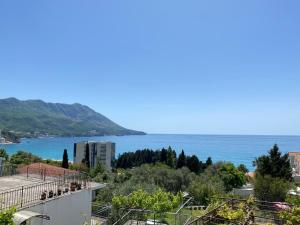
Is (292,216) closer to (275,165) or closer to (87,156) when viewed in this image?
(275,165)

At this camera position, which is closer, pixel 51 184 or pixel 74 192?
pixel 74 192

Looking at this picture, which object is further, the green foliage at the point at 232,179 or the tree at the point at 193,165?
the tree at the point at 193,165

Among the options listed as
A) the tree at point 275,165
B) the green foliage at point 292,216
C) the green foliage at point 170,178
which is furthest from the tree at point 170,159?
the green foliage at point 292,216

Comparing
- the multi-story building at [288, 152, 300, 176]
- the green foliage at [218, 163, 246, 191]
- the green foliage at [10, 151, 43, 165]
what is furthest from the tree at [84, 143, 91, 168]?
the multi-story building at [288, 152, 300, 176]

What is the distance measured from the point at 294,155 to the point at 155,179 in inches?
1707

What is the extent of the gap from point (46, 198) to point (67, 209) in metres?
1.31

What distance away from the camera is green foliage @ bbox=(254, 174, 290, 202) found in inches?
1081

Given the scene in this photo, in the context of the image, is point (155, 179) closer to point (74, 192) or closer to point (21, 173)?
point (21, 173)

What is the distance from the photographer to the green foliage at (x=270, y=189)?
27.5 meters

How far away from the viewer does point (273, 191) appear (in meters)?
27.4

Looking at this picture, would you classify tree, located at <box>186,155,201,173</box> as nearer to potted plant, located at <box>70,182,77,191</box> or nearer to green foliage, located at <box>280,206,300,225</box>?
potted plant, located at <box>70,182,77,191</box>

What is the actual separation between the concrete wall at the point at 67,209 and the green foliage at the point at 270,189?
1935 centimetres

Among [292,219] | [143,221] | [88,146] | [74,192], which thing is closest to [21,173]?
[74,192]

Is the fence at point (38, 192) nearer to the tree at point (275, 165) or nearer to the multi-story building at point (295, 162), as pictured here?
the tree at point (275, 165)
